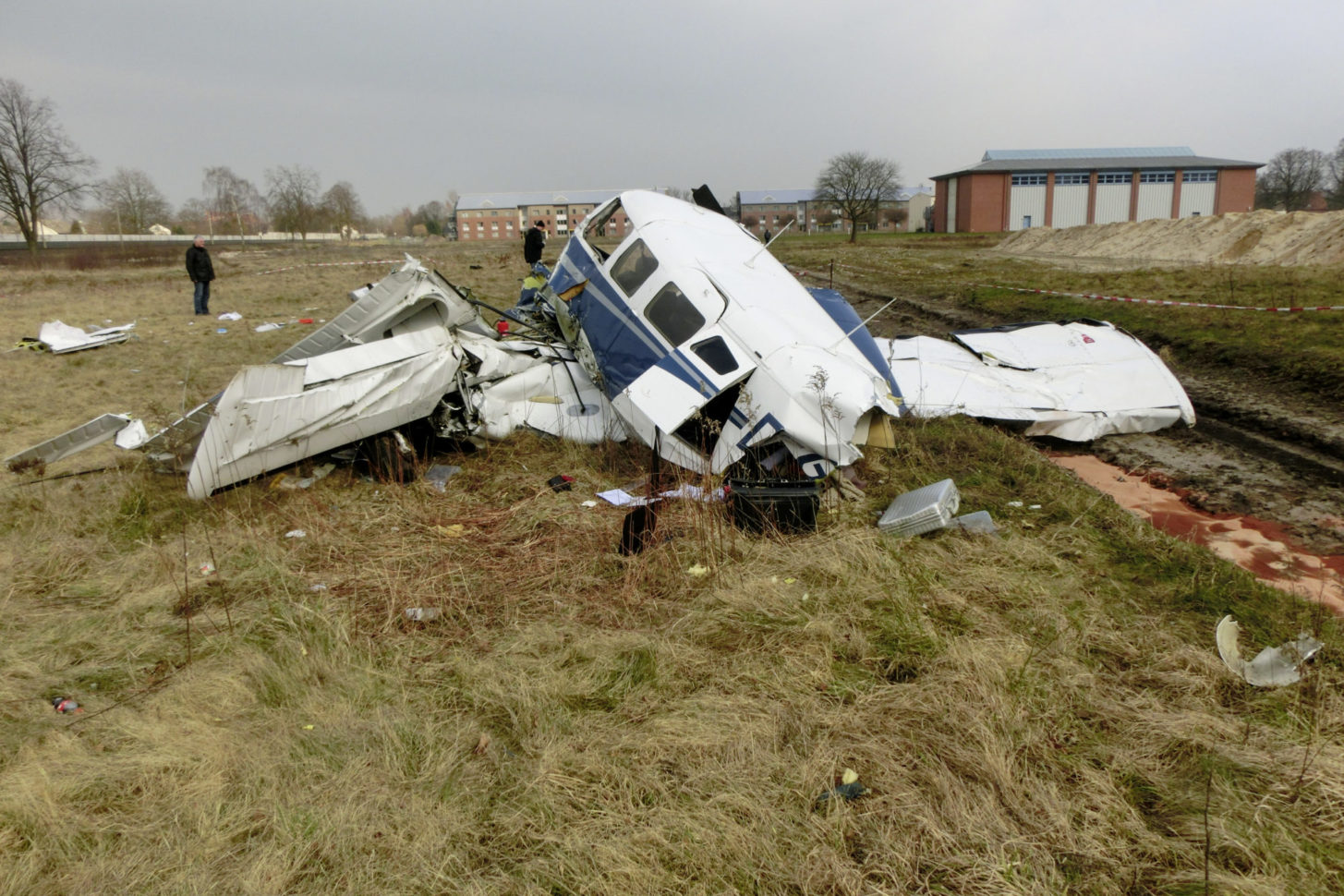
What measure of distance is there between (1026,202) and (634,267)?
63.5 m

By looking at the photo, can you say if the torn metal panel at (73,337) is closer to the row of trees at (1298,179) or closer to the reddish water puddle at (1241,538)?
the reddish water puddle at (1241,538)

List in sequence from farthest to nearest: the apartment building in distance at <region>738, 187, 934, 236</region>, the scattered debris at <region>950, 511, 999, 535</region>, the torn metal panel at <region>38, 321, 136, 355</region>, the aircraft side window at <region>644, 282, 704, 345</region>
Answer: the apartment building in distance at <region>738, 187, 934, 236</region> → the torn metal panel at <region>38, 321, 136, 355</region> → the aircraft side window at <region>644, 282, 704, 345</region> → the scattered debris at <region>950, 511, 999, 535</region>

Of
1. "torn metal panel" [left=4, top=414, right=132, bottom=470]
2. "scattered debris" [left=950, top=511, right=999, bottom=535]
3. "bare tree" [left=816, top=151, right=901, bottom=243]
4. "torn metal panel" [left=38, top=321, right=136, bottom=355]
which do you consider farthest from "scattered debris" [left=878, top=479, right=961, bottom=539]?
"bare tree" [left=816, top=151, right=901, bottom=243]

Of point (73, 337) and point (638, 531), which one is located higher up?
point (73, 337)

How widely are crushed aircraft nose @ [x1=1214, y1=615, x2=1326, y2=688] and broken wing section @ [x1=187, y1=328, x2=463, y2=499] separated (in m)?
6.17

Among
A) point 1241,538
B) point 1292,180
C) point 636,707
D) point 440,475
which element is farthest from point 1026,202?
point 636,707

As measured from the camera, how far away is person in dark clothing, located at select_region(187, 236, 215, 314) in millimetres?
16344

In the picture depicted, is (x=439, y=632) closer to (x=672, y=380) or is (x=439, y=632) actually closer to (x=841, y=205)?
(x=672, y=380)

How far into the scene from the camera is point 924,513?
209 inches

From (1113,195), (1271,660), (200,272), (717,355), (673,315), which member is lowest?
(1271,660)

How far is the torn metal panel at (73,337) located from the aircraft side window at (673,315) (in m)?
12.0

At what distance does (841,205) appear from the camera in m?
57.1

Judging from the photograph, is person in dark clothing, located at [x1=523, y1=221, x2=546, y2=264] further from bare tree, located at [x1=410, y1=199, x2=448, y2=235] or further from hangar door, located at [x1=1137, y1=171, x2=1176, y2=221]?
bare tree, located at [x1=410, y1=199, x2=448, y2=235]

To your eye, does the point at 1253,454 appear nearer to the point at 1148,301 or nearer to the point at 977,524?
the point at 977,524
